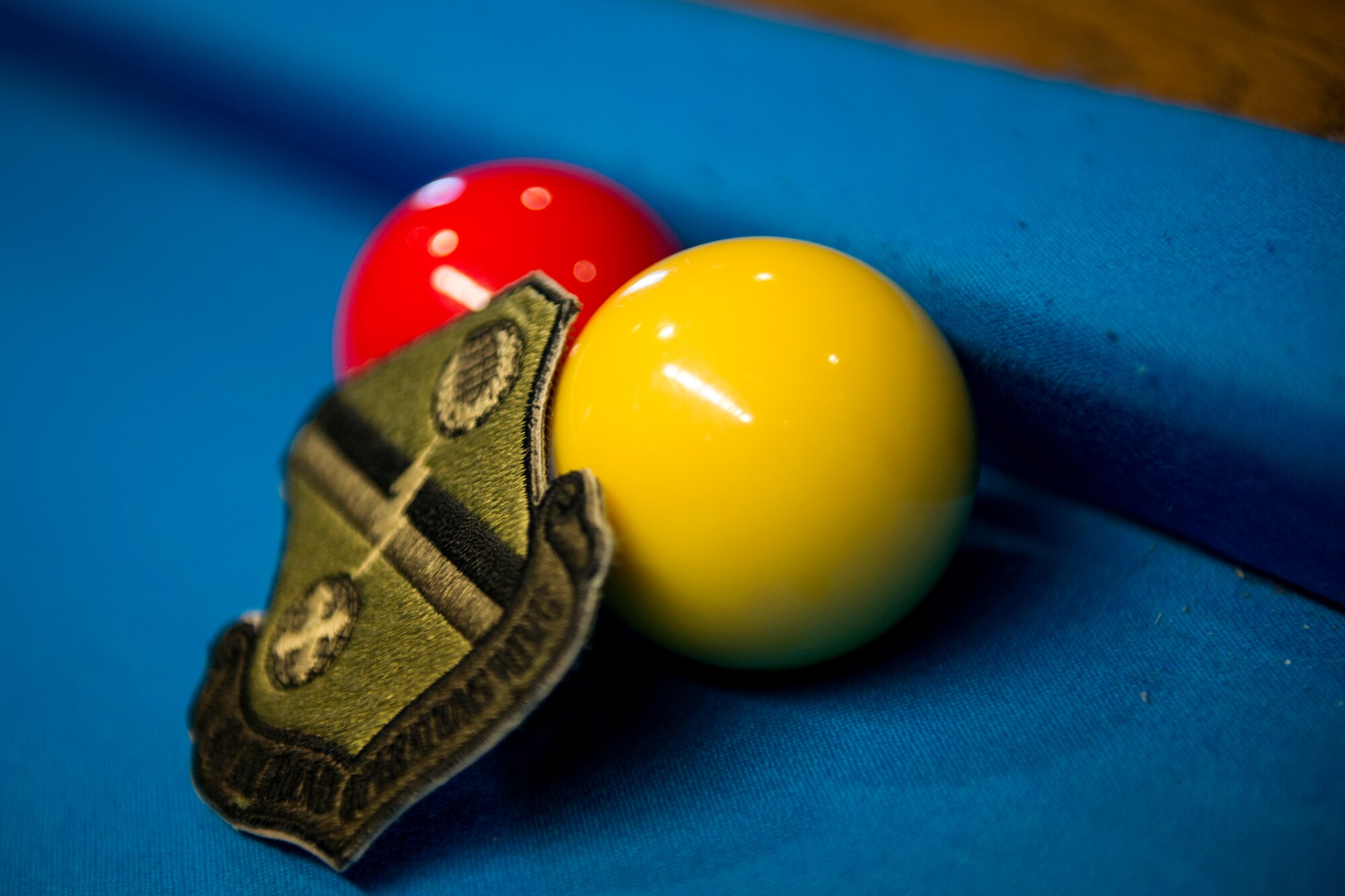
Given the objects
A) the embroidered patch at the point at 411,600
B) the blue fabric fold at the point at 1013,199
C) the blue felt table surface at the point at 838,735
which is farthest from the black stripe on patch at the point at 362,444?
the blue fabric fold at the point at 1013,199

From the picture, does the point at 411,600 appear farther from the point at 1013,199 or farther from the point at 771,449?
the point at 1013,199

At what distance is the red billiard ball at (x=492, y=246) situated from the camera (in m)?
1.12

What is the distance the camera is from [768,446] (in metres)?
0.83

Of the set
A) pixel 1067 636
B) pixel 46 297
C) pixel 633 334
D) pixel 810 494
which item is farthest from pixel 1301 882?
pixel 46 297

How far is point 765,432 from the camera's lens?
827 millimetres

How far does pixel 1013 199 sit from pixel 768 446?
501 millimetres

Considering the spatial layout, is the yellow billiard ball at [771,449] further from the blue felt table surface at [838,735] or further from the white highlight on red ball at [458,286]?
the white highlight on red ball at [458,286]

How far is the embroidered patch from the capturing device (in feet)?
2.71

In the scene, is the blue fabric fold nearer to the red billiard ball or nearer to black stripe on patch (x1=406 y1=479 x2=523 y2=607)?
the red billiard ball

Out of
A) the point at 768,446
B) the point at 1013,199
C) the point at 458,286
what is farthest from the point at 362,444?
the point at 1013,199

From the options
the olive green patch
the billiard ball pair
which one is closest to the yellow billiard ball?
the billiard ball pair

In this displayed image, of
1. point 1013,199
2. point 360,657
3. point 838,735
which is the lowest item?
point 838,735

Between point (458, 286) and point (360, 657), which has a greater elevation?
point (458, 286)

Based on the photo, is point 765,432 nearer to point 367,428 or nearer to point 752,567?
point 752,567
